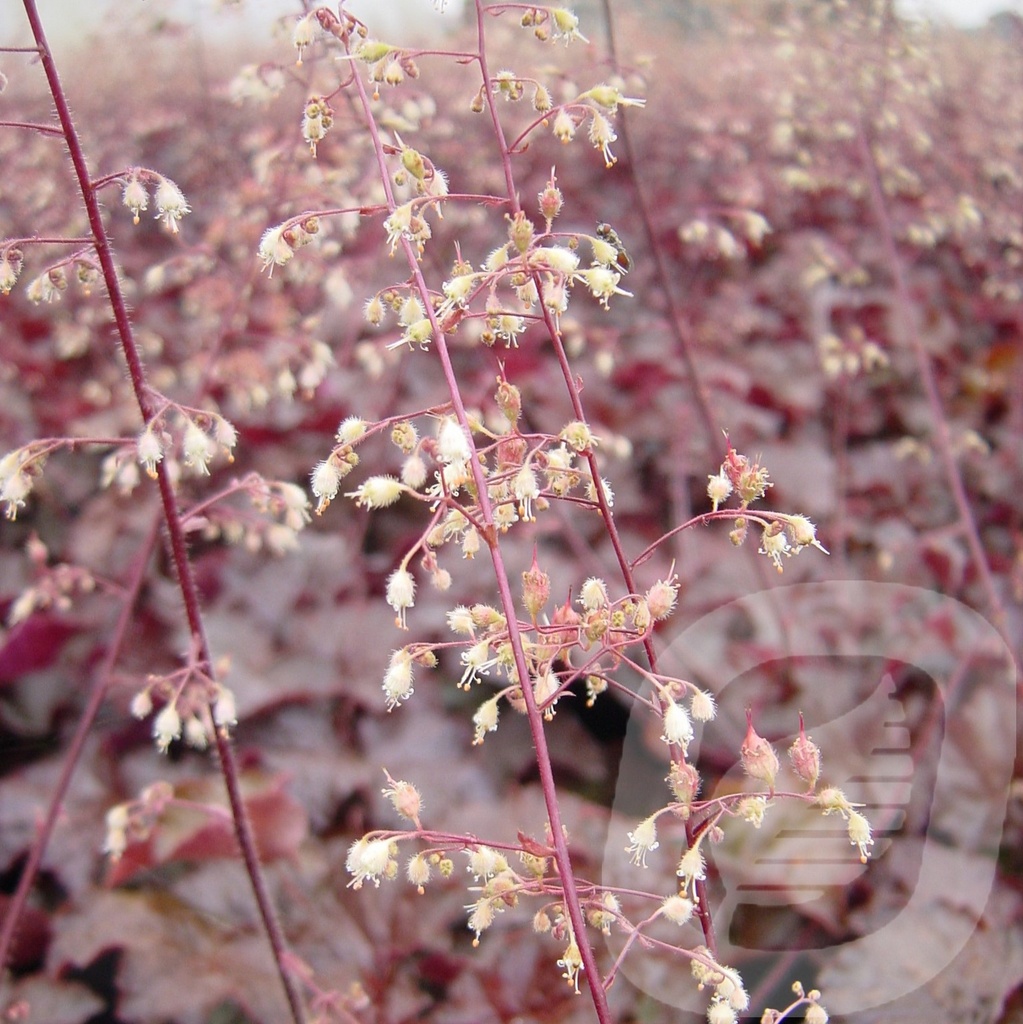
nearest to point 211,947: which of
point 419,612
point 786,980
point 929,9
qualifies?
point 419,612

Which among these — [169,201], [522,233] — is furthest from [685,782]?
[169,201]

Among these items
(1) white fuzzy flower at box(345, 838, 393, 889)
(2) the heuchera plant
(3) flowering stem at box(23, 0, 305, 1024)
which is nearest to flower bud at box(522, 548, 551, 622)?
(2) the heuchera plant

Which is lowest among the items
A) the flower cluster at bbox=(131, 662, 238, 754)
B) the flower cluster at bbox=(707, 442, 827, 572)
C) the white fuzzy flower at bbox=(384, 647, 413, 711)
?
the flower cluster at bbox=(131, 662, 238, 754)

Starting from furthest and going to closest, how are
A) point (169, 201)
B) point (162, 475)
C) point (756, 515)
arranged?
1. point (162, 475)
2. point (169, 201)
3. point (756, 515)

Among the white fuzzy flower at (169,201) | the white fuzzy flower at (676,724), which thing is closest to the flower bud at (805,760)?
the white fuzzy flower at (676,724)

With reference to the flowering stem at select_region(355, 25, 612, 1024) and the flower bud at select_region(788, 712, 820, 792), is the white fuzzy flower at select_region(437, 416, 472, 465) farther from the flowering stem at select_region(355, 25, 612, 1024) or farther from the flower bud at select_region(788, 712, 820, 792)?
the flower bud at select_region(788, 712, 820, 792)

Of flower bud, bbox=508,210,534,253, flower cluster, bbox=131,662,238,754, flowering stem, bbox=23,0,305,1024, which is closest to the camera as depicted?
flower bud, bbox=508,210,534,253

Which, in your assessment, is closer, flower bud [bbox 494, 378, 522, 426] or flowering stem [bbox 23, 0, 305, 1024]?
flower bud [bbox 494, 378, 522, 426]

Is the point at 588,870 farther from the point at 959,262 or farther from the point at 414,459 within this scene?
the point at 959,262

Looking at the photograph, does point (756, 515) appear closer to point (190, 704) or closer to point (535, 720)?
point (535, 720)

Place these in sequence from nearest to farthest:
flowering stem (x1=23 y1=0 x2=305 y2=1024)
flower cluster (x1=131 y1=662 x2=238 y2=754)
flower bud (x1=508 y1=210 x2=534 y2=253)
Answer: flower bud (x1=508 y1=210 x2=534 y2=253) → flowering stem (x1=23 y1=0 x2=305 y2=1024) → flower cluster (x1=131 y1=662 x2=238 y2=754)
